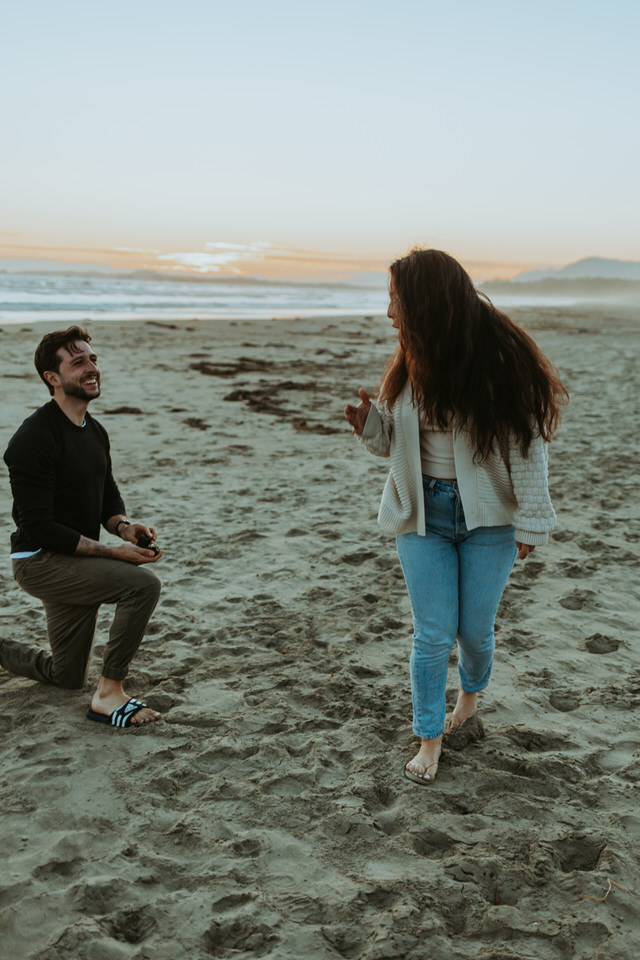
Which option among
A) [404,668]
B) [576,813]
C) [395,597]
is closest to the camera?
[576,813]

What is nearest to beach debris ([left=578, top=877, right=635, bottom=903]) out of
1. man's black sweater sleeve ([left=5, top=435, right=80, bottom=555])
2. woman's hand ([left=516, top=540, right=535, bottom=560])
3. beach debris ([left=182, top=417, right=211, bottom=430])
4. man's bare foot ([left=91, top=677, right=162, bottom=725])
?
woman's hand ([left=516, top=540, right=535, bottom=560])

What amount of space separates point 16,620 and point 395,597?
2.15 metres

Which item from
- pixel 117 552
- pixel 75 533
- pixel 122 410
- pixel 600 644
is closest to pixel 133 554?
pixel 117 552

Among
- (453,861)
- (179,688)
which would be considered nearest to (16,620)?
(179,688)

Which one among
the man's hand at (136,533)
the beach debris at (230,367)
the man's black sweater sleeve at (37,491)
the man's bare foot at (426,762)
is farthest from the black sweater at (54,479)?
the beach debris at (230,367)

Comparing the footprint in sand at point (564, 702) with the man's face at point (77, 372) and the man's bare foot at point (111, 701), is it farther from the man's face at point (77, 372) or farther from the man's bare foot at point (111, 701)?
the man's face at point (77, 372)

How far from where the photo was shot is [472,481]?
2.68 metres

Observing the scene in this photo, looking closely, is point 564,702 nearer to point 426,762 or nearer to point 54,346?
point 426,762

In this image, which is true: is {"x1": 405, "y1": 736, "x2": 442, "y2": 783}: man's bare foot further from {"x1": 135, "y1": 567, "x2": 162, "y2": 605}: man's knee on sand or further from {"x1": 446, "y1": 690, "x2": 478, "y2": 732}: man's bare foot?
{"x1": 135, "y1": 567, "x2": 162, "y2": 605}: man's knee on sand

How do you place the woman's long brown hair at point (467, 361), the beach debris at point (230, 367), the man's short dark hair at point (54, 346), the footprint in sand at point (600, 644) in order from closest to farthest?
the woman's long brown hair at point (467, 361)
the man's short dark hair at point (54, 346)
the footprint in sand at point (600, 644)
the beach debris at point (230, 367)

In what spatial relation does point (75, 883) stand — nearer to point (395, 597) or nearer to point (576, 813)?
point (576, 813)

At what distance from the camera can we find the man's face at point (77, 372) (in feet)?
9.95

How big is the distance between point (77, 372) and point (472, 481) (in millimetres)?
→ 1585

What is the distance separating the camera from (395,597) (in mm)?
4652
